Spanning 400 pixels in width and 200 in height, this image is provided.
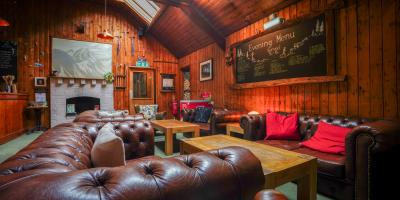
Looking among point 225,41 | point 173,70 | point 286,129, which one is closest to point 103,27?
point 173,70

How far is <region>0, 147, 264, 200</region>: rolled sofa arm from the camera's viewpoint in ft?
1.58

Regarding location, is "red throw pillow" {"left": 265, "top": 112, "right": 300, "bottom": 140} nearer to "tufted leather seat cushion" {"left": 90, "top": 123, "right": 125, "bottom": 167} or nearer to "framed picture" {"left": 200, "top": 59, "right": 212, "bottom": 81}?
"tufted leather seat cushion" {"left": 90, "top": 123, "right": 125, "bottom": 167}

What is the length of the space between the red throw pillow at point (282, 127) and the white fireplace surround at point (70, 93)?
5.22 meters

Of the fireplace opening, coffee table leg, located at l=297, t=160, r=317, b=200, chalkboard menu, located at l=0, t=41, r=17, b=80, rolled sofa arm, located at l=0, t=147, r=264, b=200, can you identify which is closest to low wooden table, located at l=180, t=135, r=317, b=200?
coffee table leg, located at l=297, t=160, r=317, b=200

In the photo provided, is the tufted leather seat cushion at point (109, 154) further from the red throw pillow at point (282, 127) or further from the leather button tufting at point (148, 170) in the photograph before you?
the red throw pillow at point (282, 127)

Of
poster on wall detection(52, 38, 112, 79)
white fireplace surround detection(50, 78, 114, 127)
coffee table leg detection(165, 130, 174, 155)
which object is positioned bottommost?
coffee table leg detection(165, 130, 174, 155)

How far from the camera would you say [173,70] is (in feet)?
23.7

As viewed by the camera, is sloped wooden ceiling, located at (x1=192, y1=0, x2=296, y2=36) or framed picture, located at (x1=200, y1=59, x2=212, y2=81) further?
framed picture, located at (x1=200, y1=59, x2=212, y2=81)

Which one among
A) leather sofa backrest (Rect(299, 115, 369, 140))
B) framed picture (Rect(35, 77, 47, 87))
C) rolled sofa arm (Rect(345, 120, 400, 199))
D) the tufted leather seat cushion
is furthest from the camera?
framed picture (Rect(35, 77, 47, 87))

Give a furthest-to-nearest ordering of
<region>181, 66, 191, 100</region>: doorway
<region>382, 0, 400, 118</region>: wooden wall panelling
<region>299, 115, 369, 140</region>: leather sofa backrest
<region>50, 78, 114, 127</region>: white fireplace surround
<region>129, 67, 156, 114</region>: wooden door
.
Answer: <region>181, 66, 191, 100</region>: doorway < <region>129, 67, 156, 114</region>: wooden door < <region>50, 78, 114, 127</region>: white fireplace surround < <region>299, 115, 369, 140</region>: leather sofa backrest < <region>382, 0, 400, 118</region>: wooden wall panelling

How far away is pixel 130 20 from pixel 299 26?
557 cm

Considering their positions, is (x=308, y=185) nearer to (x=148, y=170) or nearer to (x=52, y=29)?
(x=148, y=170)

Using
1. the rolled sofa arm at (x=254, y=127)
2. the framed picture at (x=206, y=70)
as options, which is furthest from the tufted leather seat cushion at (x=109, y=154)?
the framed picture at (x=206, y=70)

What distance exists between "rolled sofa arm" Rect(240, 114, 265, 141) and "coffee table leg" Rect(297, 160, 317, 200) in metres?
1.22
